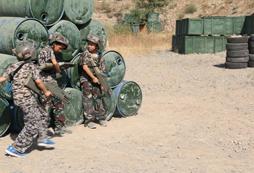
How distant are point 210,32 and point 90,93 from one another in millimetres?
10755

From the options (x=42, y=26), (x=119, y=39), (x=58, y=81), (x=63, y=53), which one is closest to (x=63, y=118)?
(x=58, y=81)

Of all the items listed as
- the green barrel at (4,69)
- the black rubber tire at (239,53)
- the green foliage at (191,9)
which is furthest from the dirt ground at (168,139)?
the green foliage at (191,9)

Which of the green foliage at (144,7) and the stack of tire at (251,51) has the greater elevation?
the green foliage at (144,7)

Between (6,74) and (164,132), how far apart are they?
280cm

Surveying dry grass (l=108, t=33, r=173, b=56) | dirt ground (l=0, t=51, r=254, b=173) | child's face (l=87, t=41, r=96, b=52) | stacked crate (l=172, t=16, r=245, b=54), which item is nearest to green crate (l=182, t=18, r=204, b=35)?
stacked crate (l=172, t=16, r=245, b=54)

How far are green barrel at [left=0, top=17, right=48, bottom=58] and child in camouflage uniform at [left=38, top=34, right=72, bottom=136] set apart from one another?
271 mm

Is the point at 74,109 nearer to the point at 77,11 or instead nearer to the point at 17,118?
the point at 17,118

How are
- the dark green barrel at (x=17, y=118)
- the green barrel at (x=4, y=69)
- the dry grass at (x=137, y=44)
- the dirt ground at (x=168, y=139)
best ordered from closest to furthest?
1. the dirt ground at (x=168, y=139)
2. the green barrel at (x=4, y=69)
3. the dark green barrel at (x=17, y=118)
4. the dry grass at (x=137, y=44)

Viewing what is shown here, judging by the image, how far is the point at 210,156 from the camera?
4.41 meters

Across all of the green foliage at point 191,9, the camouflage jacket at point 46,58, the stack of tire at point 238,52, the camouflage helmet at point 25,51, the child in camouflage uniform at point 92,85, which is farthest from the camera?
the green foliage at point 191,9

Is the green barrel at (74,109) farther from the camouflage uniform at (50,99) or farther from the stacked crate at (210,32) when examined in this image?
the stacked crate at (210,32)

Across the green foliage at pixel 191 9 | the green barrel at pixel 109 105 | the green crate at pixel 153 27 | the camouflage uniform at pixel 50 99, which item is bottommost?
the green barrel at pixel 109 105

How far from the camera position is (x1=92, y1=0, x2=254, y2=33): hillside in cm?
2504

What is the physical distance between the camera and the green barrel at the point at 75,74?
562 cm
